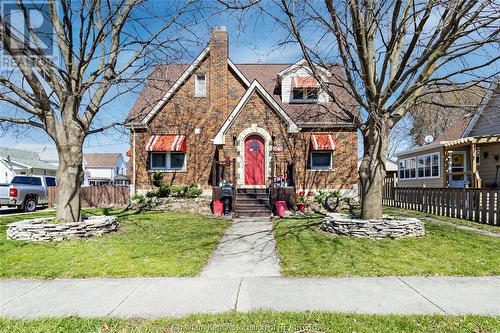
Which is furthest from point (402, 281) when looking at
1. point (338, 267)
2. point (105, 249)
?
point (105, 249)

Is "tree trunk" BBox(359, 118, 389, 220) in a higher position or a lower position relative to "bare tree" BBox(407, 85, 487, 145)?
lower

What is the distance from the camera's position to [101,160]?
222ft

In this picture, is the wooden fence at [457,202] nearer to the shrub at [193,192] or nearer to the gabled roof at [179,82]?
the shrub at [193,192]

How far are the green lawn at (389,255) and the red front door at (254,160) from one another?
25.6ft

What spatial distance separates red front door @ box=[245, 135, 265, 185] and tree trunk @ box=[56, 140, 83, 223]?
897 cm

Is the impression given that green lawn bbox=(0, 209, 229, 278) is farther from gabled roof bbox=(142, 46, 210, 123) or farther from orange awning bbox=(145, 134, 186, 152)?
gabled roof bbox=(142, 46, 210, 123)

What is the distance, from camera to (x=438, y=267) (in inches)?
242

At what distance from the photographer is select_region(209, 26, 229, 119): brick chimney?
1806 cm

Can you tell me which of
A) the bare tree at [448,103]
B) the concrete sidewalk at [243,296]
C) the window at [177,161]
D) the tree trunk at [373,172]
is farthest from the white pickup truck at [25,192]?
the bare tree at [448,103]

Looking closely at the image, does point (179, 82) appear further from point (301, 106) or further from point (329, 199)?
point (329, 199)

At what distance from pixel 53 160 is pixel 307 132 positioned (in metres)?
42.2

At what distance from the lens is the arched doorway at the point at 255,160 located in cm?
1686

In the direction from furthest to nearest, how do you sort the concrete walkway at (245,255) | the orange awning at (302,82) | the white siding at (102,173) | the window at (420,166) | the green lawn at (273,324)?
1. the white siding at (102,173)
2. the window at (420,166)
3. the orange awning at (302,82)
4. the concrete walkway at (245,255)
5. the green lawn at (273,324)

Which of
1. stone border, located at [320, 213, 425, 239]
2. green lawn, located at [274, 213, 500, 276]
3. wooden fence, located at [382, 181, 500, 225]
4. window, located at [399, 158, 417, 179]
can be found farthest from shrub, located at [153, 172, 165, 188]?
window, located at [399, 158, 417, 179]
